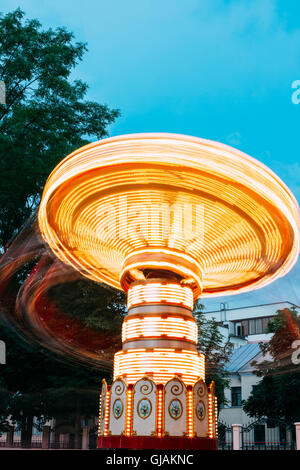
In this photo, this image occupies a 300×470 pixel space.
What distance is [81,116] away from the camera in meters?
27.2

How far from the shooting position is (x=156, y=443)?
11.2m

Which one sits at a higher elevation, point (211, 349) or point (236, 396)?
point (211, 349)

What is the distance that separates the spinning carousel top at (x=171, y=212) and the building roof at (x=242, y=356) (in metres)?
26.0

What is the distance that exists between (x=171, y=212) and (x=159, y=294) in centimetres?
215

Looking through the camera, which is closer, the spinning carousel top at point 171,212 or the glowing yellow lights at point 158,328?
the spinning carousel top at point 171,212

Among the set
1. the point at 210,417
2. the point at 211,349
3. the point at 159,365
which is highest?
the point at 211,349

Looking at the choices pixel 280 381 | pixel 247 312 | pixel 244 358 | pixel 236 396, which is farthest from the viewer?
pixel 247 312

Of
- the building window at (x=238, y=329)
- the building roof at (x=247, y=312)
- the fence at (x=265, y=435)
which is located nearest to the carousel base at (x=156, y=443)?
the fence at (x=265, y=435)

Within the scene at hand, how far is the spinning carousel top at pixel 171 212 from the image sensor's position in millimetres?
11281

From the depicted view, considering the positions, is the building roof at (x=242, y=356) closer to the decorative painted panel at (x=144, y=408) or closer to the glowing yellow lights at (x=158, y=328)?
the glowing yellow lights at (x=158, y=328)

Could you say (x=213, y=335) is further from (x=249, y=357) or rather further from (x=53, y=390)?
(x=249, y=357)

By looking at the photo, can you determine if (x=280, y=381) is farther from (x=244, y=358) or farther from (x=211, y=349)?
(x=244, y=358)

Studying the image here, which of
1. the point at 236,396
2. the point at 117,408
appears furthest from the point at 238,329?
the point at 117,408

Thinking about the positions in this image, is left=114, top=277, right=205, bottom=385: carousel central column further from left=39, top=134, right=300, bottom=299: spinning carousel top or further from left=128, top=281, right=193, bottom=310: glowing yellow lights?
left=39, top=134, right=300, bottom=299: spinning carousel top
